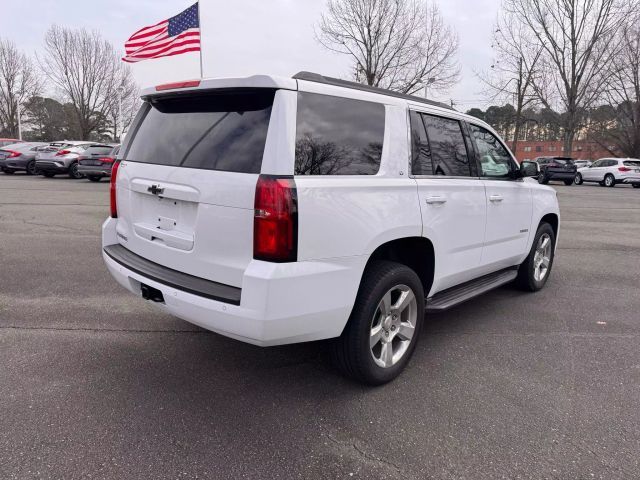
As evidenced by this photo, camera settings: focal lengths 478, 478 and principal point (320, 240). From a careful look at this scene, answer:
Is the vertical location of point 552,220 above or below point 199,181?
below

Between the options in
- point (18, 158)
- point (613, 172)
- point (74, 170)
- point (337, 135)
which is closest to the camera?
point (337, 135)

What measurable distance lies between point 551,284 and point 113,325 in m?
4.85

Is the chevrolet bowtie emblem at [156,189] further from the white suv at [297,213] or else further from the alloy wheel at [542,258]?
the alloy wheel at [542,258]

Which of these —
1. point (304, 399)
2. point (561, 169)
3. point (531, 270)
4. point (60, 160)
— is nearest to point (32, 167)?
point (60, 160)

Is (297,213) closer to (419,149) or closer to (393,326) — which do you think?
(393,326)

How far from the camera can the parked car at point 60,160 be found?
796 inches

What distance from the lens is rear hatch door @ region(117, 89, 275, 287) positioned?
259 centimetres

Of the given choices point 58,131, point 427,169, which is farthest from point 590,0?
point 58,131

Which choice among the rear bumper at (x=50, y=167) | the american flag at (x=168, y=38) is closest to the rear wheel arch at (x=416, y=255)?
the american flag at (x=168, y=38)

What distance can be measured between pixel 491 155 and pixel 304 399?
9.25 ft

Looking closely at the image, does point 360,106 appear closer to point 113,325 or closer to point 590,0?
point 113,325

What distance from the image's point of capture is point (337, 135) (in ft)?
9.29

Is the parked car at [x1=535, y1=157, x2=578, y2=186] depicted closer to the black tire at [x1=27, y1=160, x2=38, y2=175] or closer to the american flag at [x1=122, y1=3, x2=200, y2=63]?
the american flag at [x1=122, y1=3, x2=200, y2=63]

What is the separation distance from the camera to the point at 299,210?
8.17ft
